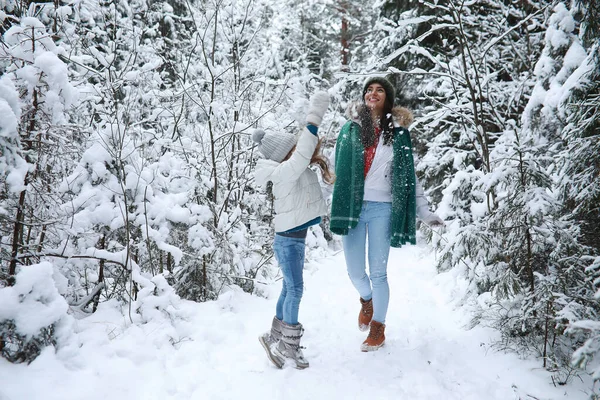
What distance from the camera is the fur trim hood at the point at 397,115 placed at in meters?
3.25

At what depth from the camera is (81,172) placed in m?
3.35

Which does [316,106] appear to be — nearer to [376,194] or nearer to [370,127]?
[370,127]

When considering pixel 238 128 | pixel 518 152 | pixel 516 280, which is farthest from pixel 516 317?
pixel 238 128

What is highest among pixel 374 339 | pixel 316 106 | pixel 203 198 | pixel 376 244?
pixel 316 106

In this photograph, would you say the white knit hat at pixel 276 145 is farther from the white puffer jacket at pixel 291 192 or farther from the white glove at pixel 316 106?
the white glove at pixel 316 106

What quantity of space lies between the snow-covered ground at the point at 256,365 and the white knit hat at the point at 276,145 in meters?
1.76

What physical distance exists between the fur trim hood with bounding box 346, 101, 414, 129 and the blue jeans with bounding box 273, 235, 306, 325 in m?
1.28

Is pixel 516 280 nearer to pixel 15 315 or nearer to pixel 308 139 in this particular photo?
pixel 308 139

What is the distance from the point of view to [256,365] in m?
2.96

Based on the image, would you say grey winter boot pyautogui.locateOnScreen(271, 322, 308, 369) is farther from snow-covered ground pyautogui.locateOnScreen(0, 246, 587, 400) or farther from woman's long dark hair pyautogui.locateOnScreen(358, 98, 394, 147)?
woman's long dark hair pyautogui.locateOnScreen(358, 98, 394, 147)

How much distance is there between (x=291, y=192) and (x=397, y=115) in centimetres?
126

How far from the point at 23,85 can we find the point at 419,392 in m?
3.51

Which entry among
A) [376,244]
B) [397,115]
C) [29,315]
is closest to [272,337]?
[376,244]

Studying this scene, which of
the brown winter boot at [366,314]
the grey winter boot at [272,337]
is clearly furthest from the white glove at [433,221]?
the grey winter boot at [272,337]
